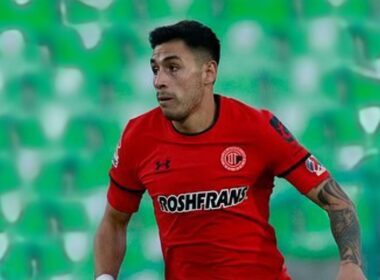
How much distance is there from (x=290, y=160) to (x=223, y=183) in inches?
7.6

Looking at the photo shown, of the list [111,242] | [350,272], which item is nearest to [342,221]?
[350,272]

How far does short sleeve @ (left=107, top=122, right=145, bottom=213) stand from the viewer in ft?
9.27

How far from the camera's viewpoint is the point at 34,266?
3361mm

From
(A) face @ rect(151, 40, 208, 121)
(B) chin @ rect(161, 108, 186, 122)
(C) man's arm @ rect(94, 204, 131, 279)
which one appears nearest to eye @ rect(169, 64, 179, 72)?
(A) face @ rect(151, 40, 208, 121)

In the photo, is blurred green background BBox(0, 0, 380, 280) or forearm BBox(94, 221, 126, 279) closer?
forearm BBox(94, 221, 126, 279)

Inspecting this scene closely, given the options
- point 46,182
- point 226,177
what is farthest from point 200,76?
point 46,182

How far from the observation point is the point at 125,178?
287 cm

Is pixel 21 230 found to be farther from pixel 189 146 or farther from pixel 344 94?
pixel 344 94

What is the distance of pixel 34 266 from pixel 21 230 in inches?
5.1

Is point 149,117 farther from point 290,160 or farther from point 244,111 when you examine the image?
point 290,160

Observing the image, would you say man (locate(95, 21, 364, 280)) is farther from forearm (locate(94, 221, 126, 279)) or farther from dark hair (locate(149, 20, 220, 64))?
forearm (locate(94, 221, 126, 279))

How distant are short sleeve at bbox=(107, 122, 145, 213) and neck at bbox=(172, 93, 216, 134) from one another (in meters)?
0.15

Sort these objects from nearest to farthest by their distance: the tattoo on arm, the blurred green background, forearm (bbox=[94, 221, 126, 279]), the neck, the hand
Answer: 1. the hand
2. the tattoo on arm
3. the neck
4. forearm (bbox=[94, 221, 126, 279])
5. the blurred green background

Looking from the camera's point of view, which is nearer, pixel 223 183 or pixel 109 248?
pixel 223 183
